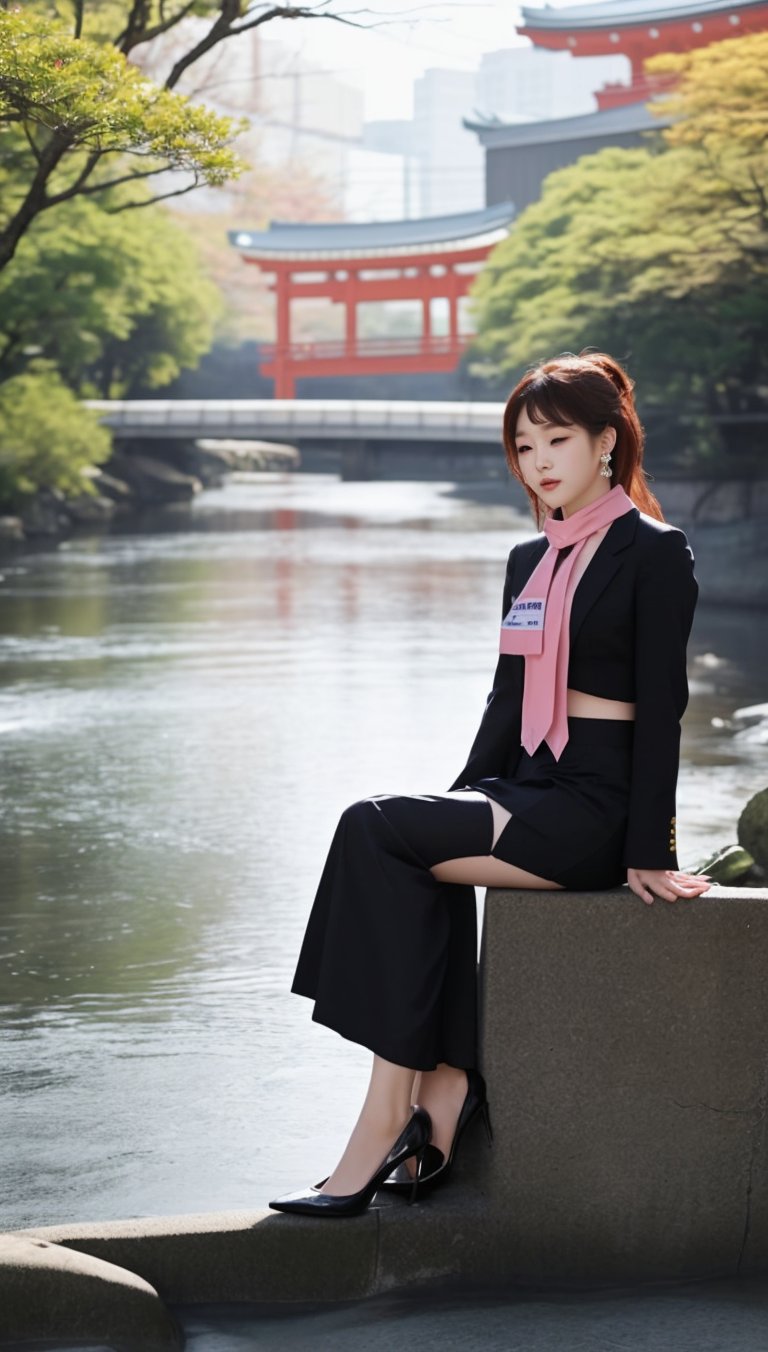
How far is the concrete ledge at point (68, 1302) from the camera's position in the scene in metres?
2.81

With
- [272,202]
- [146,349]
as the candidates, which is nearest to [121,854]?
[146,349]

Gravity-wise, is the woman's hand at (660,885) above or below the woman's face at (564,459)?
below

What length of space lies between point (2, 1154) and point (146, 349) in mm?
35705

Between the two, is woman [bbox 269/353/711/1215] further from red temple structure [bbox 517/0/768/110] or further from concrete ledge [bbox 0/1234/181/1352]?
red temple structure [bbox 517/0/768/110]

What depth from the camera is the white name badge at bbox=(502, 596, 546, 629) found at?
3.20 meters

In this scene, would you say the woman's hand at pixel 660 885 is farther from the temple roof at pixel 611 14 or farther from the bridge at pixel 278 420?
the temple roof at pixel 611 14

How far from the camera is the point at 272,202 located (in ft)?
237

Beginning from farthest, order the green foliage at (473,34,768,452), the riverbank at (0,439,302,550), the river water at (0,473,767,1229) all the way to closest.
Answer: the riverbank at (0,439,302,550) → the green foliage at (473,34,768,452) → the river water at (0,473,767,1229)

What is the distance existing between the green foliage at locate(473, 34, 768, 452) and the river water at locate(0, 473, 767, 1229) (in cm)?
508

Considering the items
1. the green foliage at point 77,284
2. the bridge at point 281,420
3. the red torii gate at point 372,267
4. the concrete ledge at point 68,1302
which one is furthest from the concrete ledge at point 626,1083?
the red torii gate at point 372,267

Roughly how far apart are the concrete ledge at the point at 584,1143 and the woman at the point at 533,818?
61 mm

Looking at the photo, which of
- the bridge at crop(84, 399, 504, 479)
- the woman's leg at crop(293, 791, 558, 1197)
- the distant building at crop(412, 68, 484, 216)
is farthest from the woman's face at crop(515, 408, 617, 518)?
the distant building at crop(412, 68, 484, 216)

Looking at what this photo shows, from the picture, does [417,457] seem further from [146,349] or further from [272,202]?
[272,202]

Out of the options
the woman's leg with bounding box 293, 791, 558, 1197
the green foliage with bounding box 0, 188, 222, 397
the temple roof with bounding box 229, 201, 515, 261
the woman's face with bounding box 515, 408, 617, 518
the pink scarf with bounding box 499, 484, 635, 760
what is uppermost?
the temple roof with bounding box 229, 201, 515, 261
